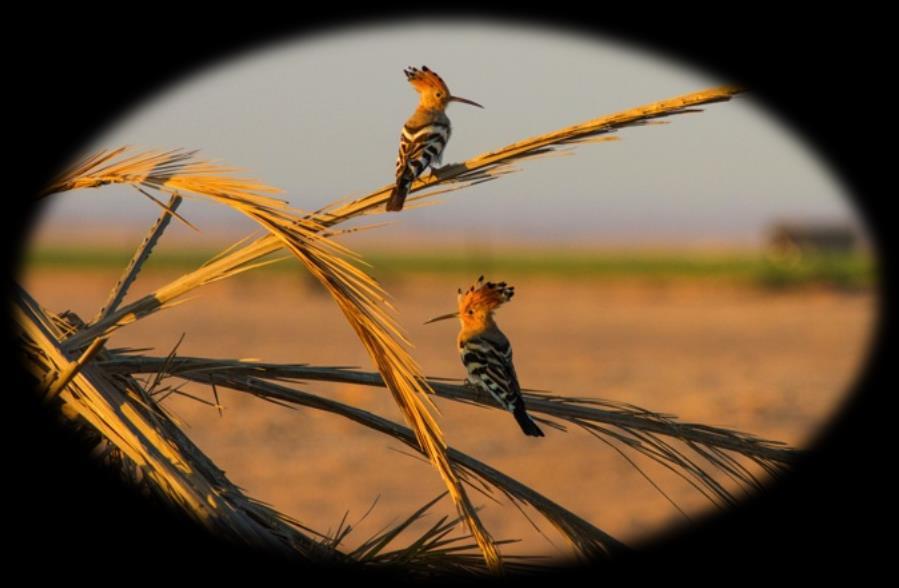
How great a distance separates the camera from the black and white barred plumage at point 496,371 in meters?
2.75

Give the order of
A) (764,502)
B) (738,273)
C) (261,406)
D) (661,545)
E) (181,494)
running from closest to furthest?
1. (181,494)
2. (764,502)
3. (661,545)
4. (261,406)
5. (738,273)

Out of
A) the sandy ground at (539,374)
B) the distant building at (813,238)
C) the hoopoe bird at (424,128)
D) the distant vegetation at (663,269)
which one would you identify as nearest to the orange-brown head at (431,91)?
the hoopoe bird at (424,128)

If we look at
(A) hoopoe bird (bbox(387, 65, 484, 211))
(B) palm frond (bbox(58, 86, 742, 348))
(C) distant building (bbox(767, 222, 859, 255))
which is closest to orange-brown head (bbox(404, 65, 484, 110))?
(A) hoopoe bird (bbox(387, 65, 484, 211))

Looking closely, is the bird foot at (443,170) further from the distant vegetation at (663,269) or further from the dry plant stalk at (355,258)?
the distant vegetation at (663,269)

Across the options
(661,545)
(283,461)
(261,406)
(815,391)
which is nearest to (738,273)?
(815,391)

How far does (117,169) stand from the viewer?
2734 mm

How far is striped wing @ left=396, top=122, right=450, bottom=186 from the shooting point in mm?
2738

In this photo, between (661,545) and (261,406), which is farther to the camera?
(261,406)

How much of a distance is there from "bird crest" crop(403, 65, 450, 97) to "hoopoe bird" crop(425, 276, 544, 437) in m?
0.61

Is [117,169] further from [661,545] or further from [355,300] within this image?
[661,545]

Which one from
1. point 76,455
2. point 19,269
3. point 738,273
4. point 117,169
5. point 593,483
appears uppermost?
point 738,273

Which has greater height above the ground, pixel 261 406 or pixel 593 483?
pixel 593 483

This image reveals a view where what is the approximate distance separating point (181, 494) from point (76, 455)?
0.54 metres

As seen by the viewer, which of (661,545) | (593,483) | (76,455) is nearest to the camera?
(76,455)
